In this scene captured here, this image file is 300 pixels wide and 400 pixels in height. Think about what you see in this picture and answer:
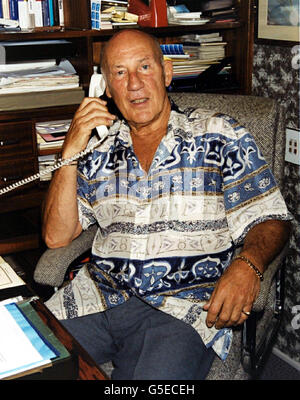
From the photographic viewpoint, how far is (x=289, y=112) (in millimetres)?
2238

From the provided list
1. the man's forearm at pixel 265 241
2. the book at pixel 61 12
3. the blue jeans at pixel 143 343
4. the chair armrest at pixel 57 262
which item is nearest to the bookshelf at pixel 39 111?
the book at pixel 61 12

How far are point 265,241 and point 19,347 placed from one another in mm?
772

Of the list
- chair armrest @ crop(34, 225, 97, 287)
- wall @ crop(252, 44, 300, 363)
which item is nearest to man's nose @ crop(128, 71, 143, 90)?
chair armrest @ crop(34, 225, 97, 287)

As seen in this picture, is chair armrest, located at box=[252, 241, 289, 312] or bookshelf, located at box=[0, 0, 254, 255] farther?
bookshelf, located at box=[0, 0, 254, 255]

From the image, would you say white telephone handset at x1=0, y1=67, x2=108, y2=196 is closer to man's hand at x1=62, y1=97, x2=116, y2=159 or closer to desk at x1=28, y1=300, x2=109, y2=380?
man's hand at x1=62, y1=97, x2=116, y2=159

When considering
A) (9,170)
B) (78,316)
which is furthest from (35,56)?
(78,316)

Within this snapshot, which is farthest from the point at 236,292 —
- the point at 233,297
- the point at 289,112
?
the point at 289,112

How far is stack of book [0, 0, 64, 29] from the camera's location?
89.9 inches

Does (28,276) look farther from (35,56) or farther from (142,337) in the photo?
(142,337)

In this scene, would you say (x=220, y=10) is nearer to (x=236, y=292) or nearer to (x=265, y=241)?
(x=265, y=241)

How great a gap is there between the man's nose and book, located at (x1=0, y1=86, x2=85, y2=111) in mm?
635

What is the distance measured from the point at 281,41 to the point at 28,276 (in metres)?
1.45

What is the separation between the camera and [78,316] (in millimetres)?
1671

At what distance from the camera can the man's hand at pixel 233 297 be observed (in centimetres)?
147
